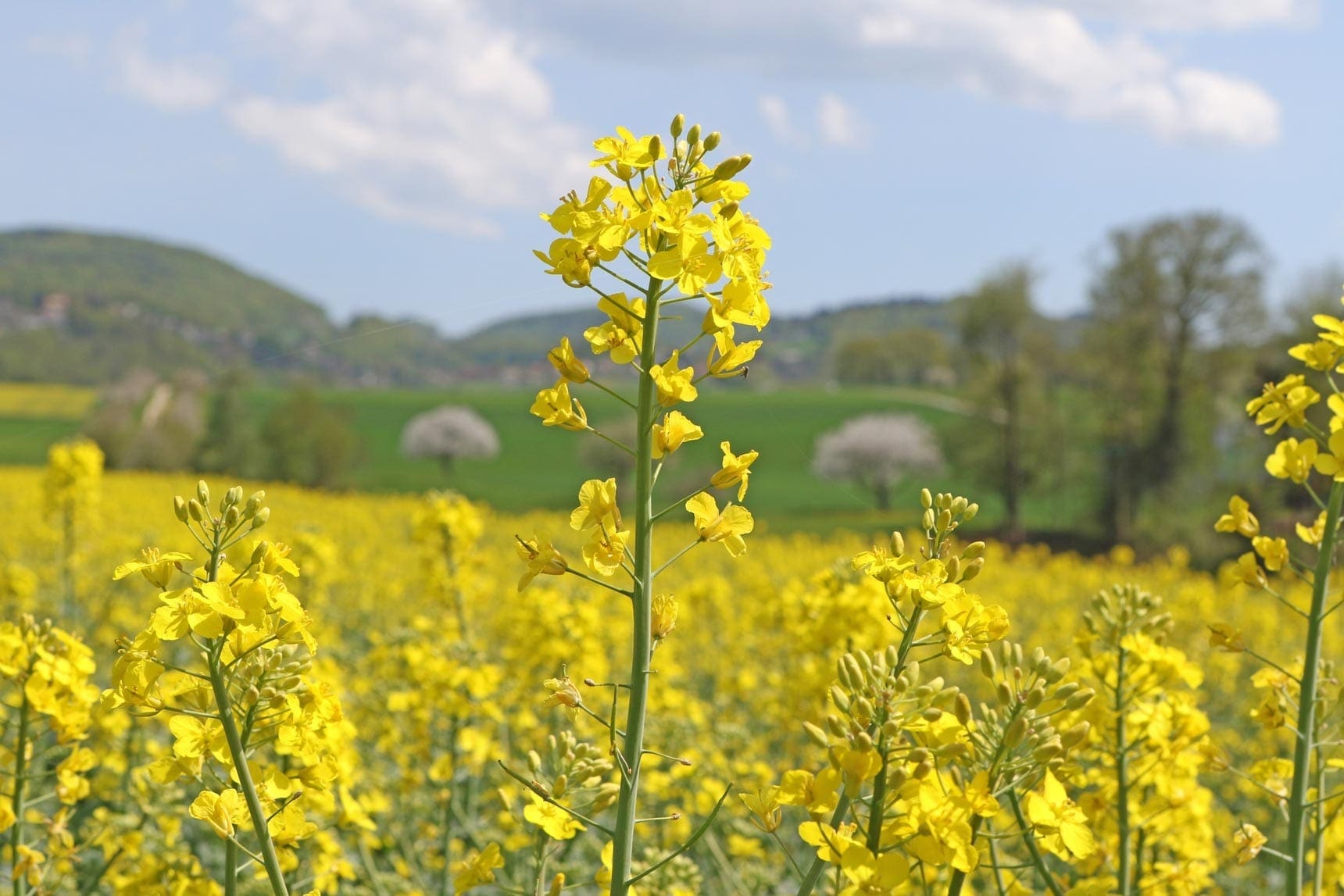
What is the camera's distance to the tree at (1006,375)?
21.7m

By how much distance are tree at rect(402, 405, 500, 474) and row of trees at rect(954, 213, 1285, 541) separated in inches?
428

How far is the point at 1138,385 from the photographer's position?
26703 mm

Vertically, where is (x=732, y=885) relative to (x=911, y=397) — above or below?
below

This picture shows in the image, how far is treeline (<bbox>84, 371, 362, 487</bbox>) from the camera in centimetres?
1734

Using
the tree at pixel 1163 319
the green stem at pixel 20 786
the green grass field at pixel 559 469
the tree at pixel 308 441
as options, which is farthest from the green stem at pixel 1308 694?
the tree at pixel 1163 319

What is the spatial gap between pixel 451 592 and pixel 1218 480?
23456mm

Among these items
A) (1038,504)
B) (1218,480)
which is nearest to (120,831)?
(1038,504)

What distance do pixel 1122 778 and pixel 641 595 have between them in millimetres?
Answer: 1621

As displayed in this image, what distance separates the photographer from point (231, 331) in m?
47.3

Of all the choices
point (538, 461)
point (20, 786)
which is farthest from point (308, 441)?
point (20, 786)

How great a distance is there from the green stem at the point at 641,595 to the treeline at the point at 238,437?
15.4m

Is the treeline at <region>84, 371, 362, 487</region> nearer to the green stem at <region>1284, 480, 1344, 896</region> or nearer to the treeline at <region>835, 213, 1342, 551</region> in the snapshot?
the treeline at <region>835, 213, 1342, 551</region>

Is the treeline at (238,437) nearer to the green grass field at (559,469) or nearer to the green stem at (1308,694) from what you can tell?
the green grass field at (559,469)

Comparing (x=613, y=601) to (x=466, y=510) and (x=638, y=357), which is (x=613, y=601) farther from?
(x=638, y=357)
